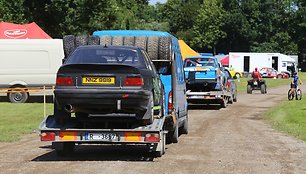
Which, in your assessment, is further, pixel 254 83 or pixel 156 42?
pixel 254 83

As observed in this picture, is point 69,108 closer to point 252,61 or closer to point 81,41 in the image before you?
point 81,41

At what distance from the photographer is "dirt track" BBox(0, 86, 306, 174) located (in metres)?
10.2

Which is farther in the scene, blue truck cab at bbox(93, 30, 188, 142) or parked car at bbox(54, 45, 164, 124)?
blue truck cab at bbox(93, 30, 188, 142)

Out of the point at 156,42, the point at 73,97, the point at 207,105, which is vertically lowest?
the point at 207,105

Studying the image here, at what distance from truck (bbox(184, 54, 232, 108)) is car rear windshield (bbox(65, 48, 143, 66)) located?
14906 mm

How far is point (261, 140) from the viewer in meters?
15.1

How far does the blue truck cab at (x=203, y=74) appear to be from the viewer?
1032 inches

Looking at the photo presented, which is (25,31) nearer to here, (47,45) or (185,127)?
(47,45)

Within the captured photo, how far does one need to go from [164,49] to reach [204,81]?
13.7 m

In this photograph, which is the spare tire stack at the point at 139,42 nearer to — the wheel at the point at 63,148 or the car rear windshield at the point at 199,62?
the wheel at the point at 63,148

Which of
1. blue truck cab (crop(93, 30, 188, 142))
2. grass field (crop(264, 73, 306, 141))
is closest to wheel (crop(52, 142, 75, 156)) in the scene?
blue truck cab (crop(93, 30, 188, 142))

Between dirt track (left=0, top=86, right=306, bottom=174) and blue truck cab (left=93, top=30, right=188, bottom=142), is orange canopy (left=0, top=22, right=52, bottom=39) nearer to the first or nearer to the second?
dirt track (left=0, top=86, right=306, bottom=174)

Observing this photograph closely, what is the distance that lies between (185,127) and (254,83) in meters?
25.7

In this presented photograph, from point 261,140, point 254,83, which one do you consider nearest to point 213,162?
point 261,140
